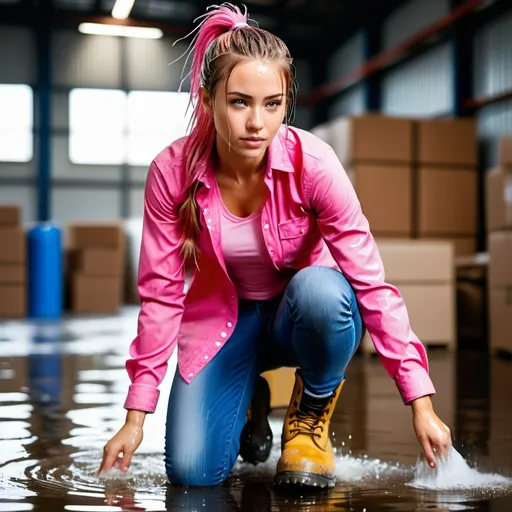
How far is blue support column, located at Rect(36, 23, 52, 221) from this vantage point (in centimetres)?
1334

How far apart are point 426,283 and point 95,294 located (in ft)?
18.3

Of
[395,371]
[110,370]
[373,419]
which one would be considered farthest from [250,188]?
[110,370]

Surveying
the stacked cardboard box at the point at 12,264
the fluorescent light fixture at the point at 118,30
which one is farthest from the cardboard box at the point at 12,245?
the fluorescent light fixture at the point at 118,30

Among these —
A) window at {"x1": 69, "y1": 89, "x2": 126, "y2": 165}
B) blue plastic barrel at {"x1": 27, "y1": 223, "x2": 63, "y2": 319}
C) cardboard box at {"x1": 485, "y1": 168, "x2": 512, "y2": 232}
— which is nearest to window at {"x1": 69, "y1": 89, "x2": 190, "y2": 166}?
window at {"x1": 69, "y1": 89, "x2": 126, "y2": 165}

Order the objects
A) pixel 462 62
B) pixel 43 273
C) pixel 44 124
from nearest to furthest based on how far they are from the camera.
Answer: pixel 462 62, pixel 43 273, pixel 44 124

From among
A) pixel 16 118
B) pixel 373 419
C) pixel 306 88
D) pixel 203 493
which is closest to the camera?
pixel 203 493

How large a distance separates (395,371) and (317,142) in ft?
1.73

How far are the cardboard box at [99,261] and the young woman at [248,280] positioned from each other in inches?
322

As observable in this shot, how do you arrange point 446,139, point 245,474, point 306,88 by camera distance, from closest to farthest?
point 245,474 < point 446,139 < point 306,88

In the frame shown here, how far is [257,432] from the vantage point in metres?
2.27

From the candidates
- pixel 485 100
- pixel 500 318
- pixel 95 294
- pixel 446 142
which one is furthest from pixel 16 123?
pixel 500 318

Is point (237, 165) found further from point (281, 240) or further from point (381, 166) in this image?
point (381, 166)

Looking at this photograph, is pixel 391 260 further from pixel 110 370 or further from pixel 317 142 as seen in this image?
pixel 317 142

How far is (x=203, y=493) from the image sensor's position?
1.89 meters
